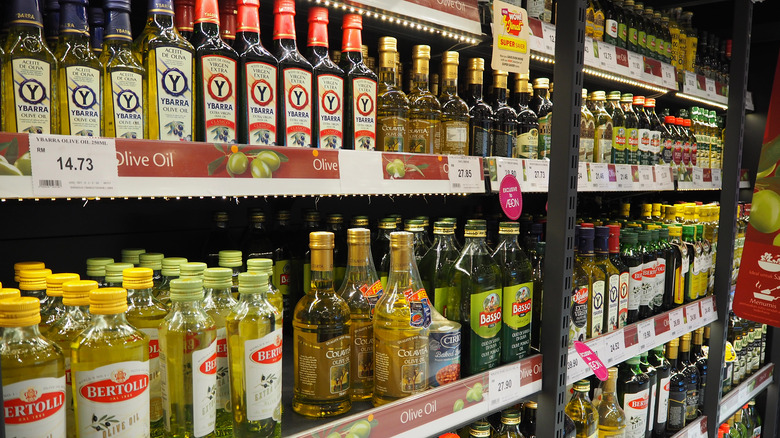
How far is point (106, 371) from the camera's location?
2.53 ft

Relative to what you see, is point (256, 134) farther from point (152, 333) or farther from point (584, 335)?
point (584, 335)

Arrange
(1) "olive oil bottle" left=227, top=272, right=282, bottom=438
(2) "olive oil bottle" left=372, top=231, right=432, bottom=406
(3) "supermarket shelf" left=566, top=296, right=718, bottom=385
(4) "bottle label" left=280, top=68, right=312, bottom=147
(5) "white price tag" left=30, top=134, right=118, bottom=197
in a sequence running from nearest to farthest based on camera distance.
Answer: (5) "white price tag" left=30, top=134, right=118, bottom=197 < (1) "olive oil bottle" left=227, top=272, right=282, bottom=438 < (4) "bottle label" left=280, top=68, right=312, bottom=147 < (2) "olive oil bottle" left=372, top=231, right=432, bottom=406 < (3) "supermarket shelf" left=566, top=296, right=718, bottom=385

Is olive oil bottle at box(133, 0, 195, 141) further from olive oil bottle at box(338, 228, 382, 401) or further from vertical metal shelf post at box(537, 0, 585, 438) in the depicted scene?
vertical metal shelf post at box(537, 0, 585, 438)

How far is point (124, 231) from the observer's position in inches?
55.9

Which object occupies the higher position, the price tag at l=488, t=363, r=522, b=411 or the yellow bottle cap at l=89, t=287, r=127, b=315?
the yellow bottle cap at l=89, t=287, r=127, b=315

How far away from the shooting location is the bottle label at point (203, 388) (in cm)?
89

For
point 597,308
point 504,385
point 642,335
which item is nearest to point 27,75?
point 504,385

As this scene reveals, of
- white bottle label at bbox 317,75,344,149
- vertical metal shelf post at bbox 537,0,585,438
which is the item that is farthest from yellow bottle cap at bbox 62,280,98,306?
vertical metal shelf post at bbox 537,0,585,438

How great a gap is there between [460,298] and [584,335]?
20.8 inches

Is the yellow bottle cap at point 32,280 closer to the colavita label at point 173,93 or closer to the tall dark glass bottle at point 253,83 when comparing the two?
the colavita label at point 173,93

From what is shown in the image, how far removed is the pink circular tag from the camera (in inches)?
53.4

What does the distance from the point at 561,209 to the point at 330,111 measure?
69cm

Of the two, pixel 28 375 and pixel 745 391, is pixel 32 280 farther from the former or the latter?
pixel 745 391

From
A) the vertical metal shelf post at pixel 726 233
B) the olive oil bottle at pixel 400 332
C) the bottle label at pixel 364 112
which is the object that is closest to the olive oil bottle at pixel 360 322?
the olive oil bottle at pixel 400 332
